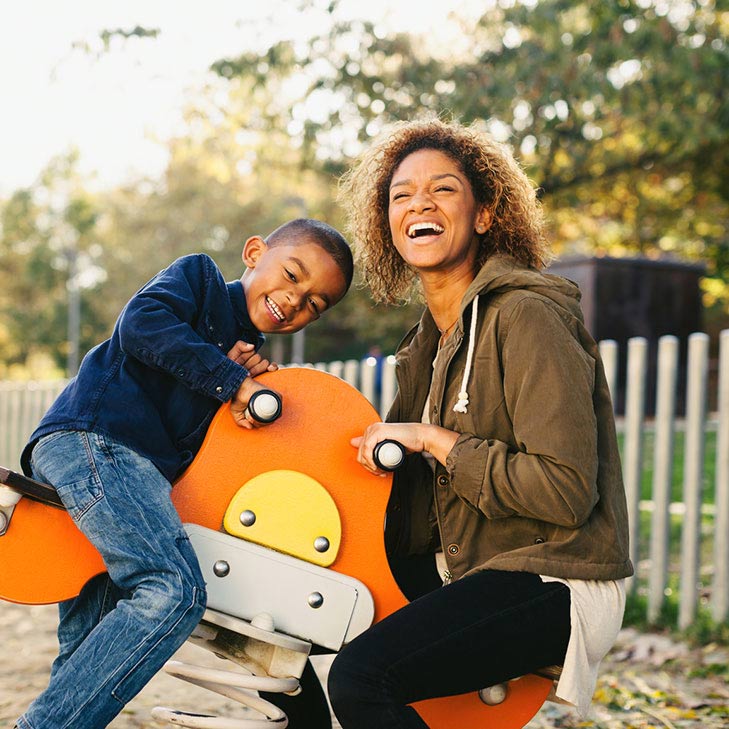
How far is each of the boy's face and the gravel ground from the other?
1.43 metres

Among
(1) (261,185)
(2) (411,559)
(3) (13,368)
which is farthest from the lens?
(3) (13,368)

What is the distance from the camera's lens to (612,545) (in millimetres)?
2354

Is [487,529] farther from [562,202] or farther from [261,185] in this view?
[261,185]

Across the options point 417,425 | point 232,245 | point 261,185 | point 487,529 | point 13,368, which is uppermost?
point 261,185

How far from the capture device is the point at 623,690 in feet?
14.3

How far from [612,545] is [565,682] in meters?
0.35

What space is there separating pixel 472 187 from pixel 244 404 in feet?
3.08

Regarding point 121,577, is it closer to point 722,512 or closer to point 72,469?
point 72,469

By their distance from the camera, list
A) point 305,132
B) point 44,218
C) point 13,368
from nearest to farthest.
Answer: point 305,132
point 44,218
point 13,368

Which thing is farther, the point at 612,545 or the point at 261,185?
the point at 261,185

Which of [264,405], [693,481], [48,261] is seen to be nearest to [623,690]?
[693,481]

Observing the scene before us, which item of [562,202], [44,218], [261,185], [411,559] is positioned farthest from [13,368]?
[411,559]

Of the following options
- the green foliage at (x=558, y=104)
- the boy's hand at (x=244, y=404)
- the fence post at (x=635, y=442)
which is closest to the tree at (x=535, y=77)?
the green foliage at (x=558, y=104)

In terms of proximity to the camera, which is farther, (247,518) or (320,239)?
(320,239)
